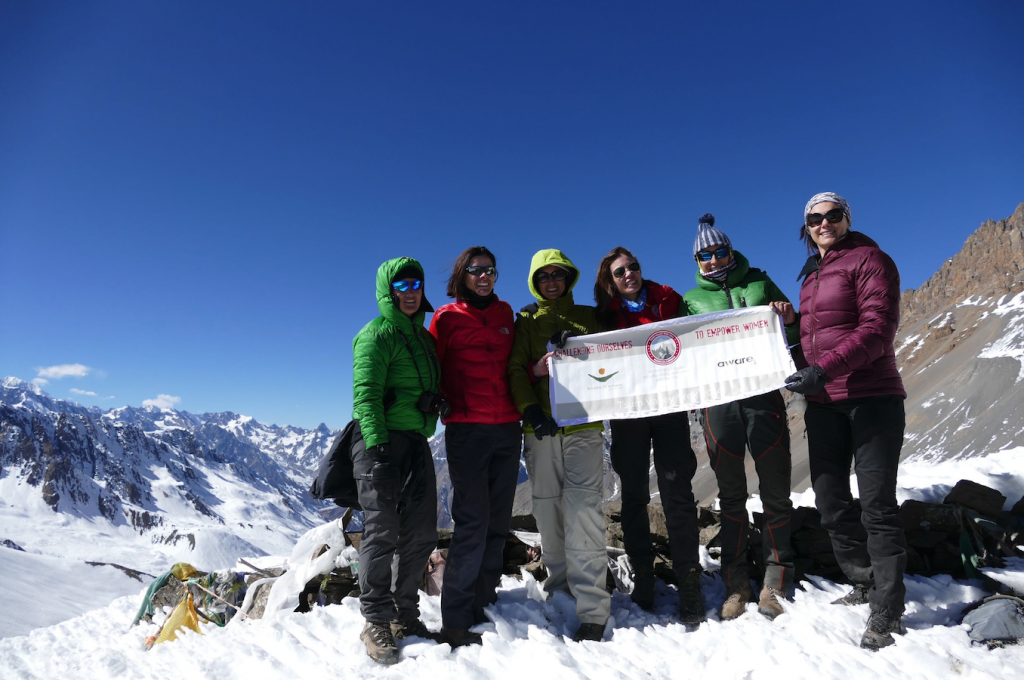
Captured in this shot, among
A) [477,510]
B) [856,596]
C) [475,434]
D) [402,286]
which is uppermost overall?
[402,286]

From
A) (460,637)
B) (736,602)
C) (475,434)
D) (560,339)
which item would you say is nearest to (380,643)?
(460,637)

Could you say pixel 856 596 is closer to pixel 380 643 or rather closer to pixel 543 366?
pixel 543 366

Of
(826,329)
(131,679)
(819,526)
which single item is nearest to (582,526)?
(826,329)

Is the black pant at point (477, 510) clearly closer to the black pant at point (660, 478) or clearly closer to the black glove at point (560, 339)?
the black glove at point (560, 339)

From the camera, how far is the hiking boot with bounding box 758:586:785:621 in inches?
231

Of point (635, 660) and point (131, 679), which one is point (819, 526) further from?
point (131, 679)

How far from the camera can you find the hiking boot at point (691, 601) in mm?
5930

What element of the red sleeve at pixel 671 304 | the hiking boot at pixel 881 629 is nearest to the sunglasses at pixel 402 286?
the red sleeve at pixel 671 304

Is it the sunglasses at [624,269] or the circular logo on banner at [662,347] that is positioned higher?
the sunglasses at [624,269]

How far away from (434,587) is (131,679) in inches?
135

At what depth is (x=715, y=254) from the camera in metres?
6.60

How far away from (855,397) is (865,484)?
87 centimetres

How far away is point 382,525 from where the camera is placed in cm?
573

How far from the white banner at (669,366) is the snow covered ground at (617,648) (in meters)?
2.36
